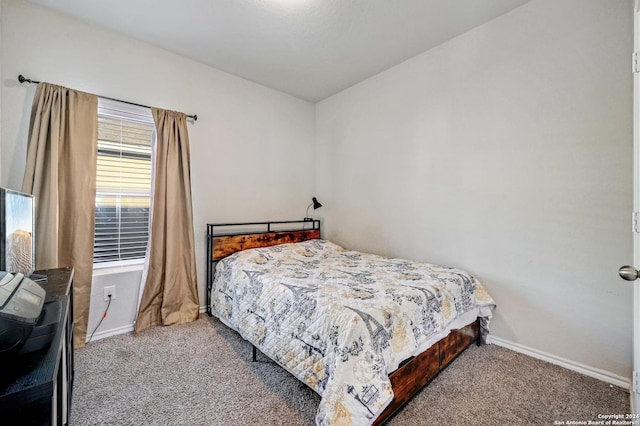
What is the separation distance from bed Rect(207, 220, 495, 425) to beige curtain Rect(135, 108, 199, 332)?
0.28m

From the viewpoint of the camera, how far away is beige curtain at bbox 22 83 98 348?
2.04 m

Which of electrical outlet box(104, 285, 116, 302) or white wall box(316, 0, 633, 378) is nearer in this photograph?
white wall box(316, 0, 633, 378)

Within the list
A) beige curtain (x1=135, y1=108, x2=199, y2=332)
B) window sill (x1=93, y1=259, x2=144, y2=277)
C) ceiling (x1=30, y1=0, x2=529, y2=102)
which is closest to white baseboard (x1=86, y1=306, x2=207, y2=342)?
beige curtain (x1=135, y1=108, x2=199, y2=332)

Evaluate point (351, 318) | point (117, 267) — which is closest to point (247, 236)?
point (117, 267)

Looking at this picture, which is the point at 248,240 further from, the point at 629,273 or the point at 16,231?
the point at 629,273

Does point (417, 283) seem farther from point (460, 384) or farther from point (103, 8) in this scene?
point (103, 8)

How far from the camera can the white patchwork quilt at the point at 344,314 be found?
1314 mm

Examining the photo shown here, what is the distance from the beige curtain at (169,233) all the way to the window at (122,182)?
7.7 inches

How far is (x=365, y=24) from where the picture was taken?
235 cm

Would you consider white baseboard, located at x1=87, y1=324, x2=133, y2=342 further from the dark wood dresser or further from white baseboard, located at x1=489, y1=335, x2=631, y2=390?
white baseboard, located at x1=489, y1=335, x2=631, y2=390

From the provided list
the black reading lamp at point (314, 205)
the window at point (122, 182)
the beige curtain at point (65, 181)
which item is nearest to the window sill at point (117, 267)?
the window at point (122, 182)

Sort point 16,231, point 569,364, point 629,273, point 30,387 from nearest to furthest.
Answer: point 30,387
point 629,273
point 16,231
point 569,364

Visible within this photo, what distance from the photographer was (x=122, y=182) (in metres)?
2.59

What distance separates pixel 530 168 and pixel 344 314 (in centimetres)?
187
